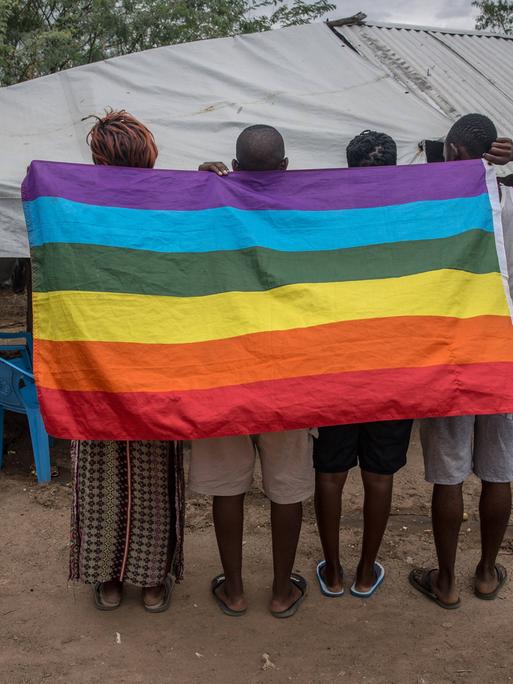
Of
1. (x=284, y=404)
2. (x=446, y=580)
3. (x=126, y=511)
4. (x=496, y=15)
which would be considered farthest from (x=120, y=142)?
(x=496, y=15)

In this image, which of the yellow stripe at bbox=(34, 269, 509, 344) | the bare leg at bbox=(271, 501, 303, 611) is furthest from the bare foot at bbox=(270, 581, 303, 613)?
the yellow stripe at bbox=(34, 269, 509, 344)

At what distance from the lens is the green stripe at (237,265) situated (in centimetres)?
268

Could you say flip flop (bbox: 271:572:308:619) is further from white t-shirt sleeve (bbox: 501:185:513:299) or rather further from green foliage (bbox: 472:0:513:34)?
green foliage (bbox: 472:0:513:34)

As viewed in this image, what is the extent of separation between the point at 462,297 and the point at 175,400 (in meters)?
1.17

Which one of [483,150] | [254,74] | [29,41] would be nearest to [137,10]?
[29,41]

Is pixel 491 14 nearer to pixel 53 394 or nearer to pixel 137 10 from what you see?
pixel 137 10

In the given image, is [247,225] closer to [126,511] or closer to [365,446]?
[365,446]

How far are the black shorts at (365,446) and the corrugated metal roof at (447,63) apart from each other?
319cm

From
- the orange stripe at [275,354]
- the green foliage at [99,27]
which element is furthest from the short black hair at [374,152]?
the green foliage at [99,27]

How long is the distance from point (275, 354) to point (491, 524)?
131 centimetres

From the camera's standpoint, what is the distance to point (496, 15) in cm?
1430

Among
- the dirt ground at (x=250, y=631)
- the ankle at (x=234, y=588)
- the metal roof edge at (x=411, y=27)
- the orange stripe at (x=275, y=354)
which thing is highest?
the metal roof edge at (x=411, y=27)

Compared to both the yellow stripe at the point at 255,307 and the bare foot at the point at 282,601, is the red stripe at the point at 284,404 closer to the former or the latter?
the yellow stripe at the point at 255,307

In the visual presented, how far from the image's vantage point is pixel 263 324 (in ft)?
8.97
